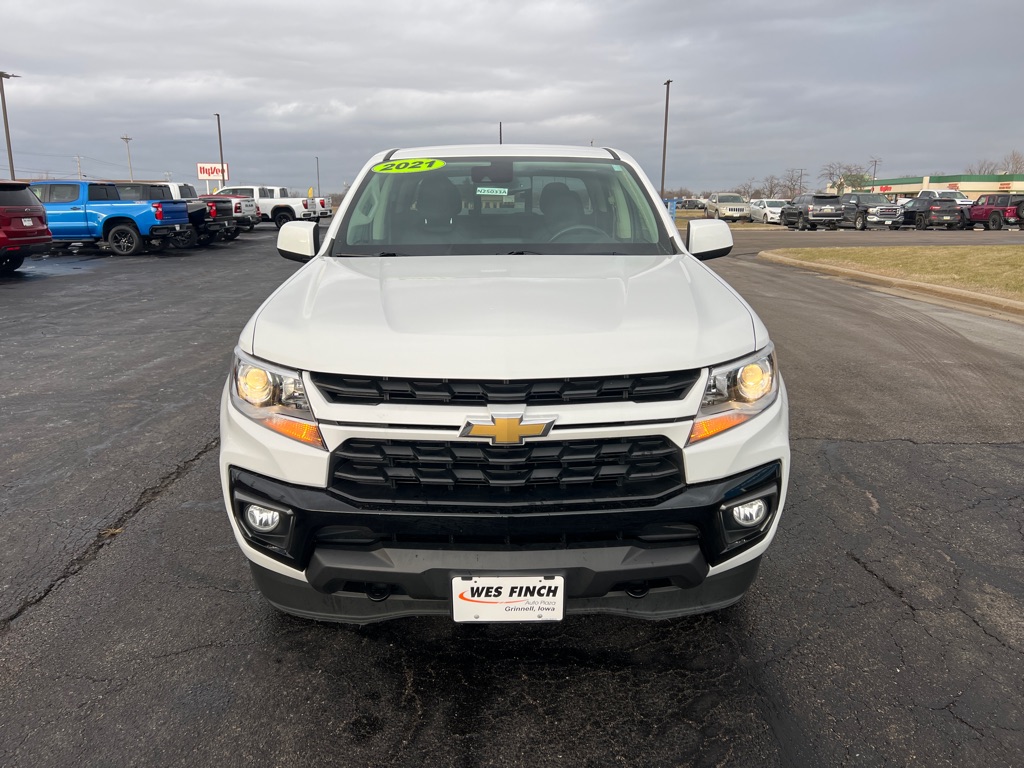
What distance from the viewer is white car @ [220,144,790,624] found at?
2.12 m

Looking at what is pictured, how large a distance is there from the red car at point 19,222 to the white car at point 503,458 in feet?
46.3

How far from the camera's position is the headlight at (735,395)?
221 cm

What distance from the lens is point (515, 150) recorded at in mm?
4156

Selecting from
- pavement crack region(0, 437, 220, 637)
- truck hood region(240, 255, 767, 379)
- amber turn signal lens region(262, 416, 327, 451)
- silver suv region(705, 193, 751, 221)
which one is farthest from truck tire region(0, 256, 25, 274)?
silver suv region(705, 193, 751, 221)

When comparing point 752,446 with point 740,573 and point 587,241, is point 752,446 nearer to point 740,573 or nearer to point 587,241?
point 740,573

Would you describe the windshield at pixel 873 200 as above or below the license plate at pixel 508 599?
above

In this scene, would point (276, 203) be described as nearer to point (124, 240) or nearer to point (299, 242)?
point (124, 240)

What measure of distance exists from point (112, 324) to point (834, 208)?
31873 millimetres

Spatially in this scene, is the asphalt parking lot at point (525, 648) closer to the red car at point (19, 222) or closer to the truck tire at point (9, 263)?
the red car at point (19, 222)

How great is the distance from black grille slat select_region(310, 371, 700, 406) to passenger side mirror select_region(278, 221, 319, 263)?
1.69 meters

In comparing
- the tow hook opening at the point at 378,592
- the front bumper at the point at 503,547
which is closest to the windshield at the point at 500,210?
the front bumper at the point at 503,547

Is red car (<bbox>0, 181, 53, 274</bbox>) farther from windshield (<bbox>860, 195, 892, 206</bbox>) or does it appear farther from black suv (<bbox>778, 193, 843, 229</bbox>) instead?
windshield (<bbox>860, 195, 892, 206</bbox>)

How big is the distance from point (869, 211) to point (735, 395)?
3911 centimetres

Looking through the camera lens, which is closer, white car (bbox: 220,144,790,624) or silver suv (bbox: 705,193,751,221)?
white car (bbox: 220,144,790,624)
